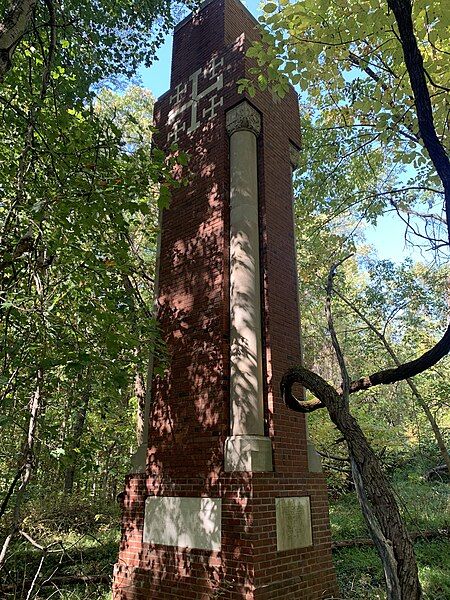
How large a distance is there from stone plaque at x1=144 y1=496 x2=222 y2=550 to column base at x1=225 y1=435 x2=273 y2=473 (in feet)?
1.69

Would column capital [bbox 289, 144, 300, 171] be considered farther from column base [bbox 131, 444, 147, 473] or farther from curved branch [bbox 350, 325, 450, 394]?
column base [bbox 131, 444, 147, 473]

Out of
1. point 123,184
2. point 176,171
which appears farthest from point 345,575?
point 176,171

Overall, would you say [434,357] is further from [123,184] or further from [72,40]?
[72,40]

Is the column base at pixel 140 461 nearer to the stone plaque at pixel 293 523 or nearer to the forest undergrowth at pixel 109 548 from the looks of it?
the forest undergrowth at pixel 109 548

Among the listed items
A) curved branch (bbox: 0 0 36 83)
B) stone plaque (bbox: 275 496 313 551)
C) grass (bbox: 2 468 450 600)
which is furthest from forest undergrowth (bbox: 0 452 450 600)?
curved branch (bbox: 0 0 36 83)

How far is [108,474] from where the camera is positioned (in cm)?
1423

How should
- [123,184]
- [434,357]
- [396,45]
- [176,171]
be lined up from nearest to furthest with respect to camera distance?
[434,357] → [396,45] → [123,184] → [176,171]

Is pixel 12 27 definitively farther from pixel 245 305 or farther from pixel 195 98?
pixel 195 98

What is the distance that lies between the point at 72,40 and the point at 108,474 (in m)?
12.4

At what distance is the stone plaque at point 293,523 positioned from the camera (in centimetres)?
533

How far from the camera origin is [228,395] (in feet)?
19.3

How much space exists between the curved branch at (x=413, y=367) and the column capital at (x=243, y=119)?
194 inches

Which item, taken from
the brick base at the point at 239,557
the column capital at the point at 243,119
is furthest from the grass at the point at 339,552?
the column capital at the point at 243,119

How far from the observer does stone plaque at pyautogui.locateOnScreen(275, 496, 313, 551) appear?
5.33 meters
